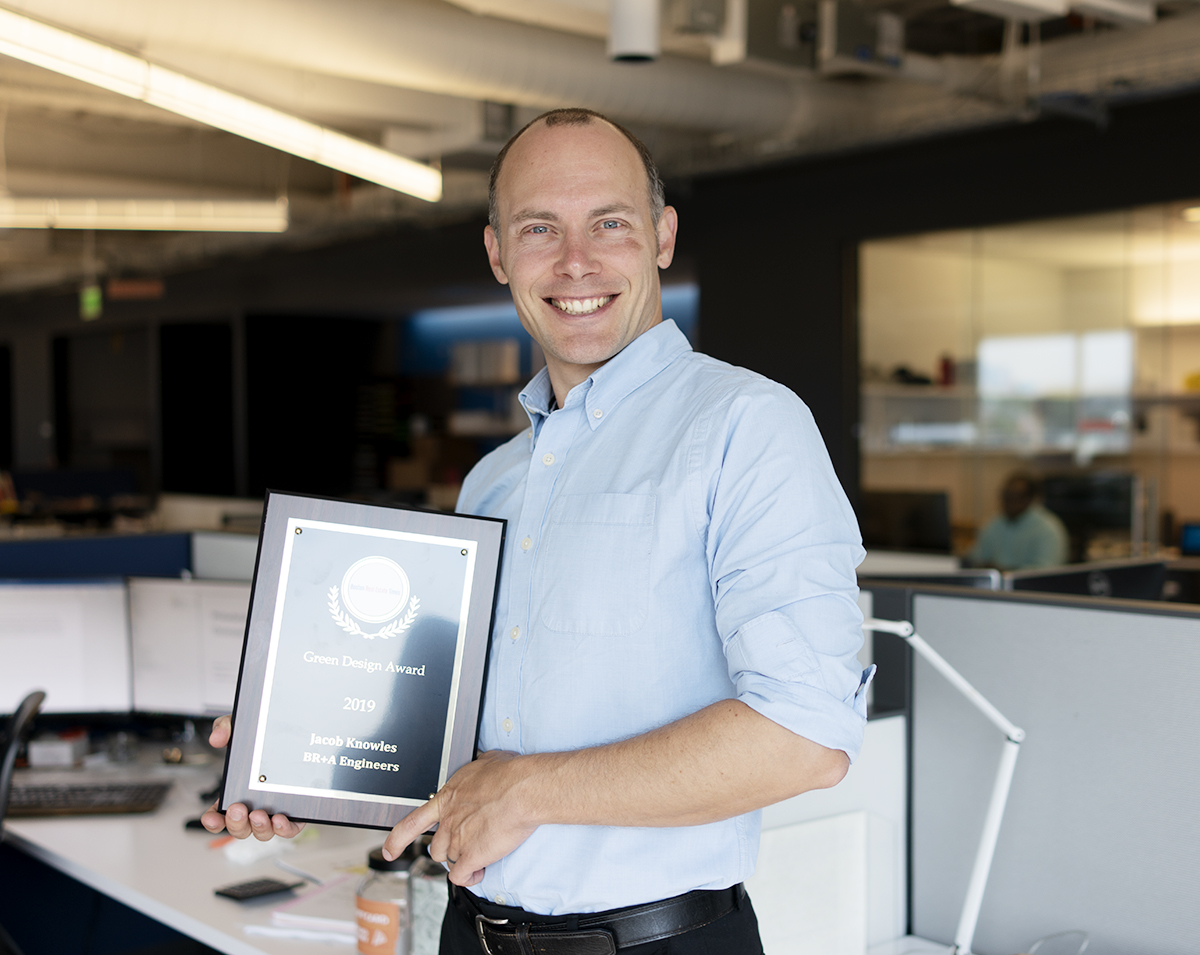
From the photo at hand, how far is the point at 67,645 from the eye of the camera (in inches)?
118

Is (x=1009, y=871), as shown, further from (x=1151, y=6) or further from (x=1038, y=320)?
(x=1038, y=320)

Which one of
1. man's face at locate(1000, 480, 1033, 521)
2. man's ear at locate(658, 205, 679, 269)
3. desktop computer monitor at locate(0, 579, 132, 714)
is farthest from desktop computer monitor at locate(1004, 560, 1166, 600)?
man's face at locate(1000, 480, 1033, 521)

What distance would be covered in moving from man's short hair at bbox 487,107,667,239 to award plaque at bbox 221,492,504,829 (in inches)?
15.1

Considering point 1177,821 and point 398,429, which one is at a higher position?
point 398,429

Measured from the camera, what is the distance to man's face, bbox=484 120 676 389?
1.29 m

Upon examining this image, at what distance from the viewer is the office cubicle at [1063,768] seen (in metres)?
1.71

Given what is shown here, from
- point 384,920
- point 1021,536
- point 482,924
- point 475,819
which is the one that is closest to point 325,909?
point 384,920

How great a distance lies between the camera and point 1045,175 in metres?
5.16

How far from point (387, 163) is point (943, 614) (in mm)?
3392

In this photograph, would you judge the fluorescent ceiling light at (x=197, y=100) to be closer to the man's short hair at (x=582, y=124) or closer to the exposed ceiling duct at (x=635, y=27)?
the exposed ceiling duct at (x=635, y=27)

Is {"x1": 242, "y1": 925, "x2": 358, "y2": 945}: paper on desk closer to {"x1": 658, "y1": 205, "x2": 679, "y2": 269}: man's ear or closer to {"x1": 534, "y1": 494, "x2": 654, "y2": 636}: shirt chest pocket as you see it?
{"x1": 534, "y1": 494, "x2": 654, "y2": 636}: shirt chest pocket

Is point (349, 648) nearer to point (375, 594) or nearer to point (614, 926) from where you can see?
point (375, 594)

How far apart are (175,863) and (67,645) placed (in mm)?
936

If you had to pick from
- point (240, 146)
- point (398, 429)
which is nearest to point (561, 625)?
point (240, 146)
